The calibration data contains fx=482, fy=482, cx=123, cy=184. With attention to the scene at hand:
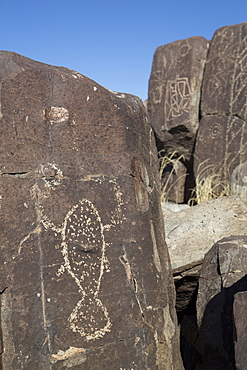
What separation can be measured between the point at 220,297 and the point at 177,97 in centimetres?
388

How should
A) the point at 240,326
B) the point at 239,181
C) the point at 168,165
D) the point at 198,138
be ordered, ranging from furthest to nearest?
the point at 168,165, the point at 198,138, the point at 239,181, the point at 240,326

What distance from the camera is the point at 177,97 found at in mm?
6086

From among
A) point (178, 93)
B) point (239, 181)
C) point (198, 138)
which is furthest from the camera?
point (178, 93)

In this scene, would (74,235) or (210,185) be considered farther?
(210,185)

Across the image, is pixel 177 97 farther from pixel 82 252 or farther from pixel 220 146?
pixel 82 252

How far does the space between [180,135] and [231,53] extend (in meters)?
1.16

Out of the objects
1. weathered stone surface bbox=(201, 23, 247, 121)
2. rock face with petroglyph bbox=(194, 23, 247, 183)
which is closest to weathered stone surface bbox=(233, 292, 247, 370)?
rock face with petroglyph bbox=(194, 23, 247, 183)

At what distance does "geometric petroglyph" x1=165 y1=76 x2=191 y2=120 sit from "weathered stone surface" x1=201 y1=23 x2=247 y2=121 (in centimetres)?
21

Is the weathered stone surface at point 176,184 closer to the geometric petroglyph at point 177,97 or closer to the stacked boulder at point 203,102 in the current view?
the stacked boulder at point 203,102

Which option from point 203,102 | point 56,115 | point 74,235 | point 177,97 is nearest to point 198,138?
point 203,102

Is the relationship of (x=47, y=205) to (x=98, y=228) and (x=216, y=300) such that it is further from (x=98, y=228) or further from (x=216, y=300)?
(x=216, y=300)

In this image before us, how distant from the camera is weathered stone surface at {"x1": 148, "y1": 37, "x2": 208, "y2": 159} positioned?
19.7 feet

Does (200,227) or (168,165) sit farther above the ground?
(168,165)

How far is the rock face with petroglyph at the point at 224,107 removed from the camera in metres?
5.56
